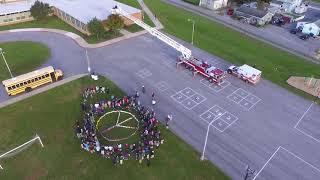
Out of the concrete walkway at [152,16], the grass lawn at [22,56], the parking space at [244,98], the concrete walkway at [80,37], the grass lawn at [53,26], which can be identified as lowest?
the parking space at [244,98]

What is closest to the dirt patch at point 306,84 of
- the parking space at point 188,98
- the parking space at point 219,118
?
the parking space at point 219,118

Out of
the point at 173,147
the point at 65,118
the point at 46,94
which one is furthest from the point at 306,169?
the point at 46,94

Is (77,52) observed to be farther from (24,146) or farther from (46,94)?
(24,146)

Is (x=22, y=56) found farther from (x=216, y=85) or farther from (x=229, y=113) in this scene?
(x=229, y=113)

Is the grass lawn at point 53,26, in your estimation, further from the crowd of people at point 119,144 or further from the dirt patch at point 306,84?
the dirt patch at point 306,84

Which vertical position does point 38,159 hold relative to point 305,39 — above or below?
below
